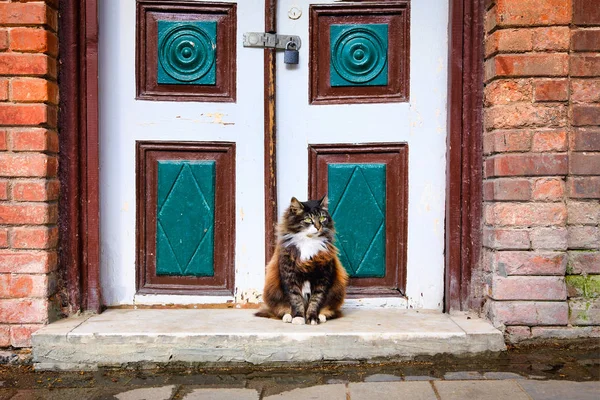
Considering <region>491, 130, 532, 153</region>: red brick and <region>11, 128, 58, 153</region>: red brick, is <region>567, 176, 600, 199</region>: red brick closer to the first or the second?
<region>491, 130, 532, 153</region>: red brick

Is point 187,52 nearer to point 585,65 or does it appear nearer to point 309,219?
point 309,219

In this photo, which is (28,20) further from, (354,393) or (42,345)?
(354,393)

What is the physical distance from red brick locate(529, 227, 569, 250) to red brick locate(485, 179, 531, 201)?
209 mm

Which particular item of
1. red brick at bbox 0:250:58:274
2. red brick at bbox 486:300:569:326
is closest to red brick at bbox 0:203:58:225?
red brick at bbox 0:250:58:274

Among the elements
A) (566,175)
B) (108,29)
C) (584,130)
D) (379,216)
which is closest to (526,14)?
(584,130)

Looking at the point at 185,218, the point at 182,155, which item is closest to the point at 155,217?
the point at 185,218

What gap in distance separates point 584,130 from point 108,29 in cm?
284

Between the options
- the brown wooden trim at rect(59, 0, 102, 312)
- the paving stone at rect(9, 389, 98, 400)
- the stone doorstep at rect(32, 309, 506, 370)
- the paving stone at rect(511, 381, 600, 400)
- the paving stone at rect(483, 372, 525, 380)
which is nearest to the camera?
the paving stone at rect(511, 381, 600, 400)

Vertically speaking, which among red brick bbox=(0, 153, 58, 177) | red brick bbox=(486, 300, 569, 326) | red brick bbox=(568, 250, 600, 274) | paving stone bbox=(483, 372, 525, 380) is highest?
red brick bbox=(0, 153, 58, 177)

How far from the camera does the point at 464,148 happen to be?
11.5ft

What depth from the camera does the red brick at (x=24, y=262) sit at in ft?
10.5

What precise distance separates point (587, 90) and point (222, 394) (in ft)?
8.20

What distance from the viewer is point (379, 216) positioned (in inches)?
145

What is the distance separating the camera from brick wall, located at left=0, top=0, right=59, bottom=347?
3.18m
